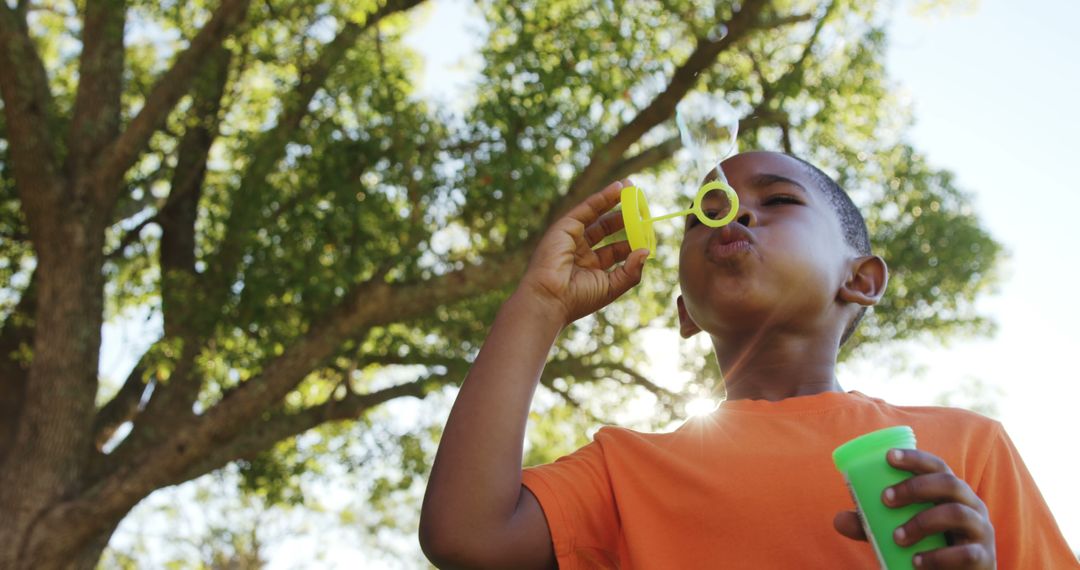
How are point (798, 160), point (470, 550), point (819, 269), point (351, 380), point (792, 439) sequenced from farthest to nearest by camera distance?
point (351, 380), point (798, 160), point (819, 269), point (792, 439), point (470, 550)

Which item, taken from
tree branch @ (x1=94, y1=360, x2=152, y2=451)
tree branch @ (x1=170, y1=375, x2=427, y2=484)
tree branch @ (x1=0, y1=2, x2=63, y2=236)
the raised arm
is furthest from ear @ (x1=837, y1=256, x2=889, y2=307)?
tree branch @ (x1=94, y1=360, x2=152, y2=451)

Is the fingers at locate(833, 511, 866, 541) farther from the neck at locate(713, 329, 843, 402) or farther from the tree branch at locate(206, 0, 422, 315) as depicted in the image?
the tree branch at locate(206, 0, 422, 315)

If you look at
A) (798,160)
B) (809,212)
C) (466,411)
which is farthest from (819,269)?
(466,411)

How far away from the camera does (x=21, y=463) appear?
6.94 m

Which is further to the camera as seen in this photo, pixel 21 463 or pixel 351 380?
pixel 351 380

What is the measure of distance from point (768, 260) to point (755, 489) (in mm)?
514

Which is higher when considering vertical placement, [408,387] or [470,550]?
[408,387]

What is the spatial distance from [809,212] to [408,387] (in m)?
6.91

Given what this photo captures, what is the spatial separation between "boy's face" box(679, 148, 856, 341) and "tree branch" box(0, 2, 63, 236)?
21.5 feet

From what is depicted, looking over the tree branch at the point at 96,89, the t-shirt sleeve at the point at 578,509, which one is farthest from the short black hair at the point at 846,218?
the tree branch at the point at 96,89

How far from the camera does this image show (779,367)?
194 centimetres

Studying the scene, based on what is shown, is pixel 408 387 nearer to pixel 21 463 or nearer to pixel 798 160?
pixel 21 463

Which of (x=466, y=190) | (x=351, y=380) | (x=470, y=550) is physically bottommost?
(x=470, y=550)

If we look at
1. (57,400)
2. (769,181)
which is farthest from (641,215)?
(57,400)
